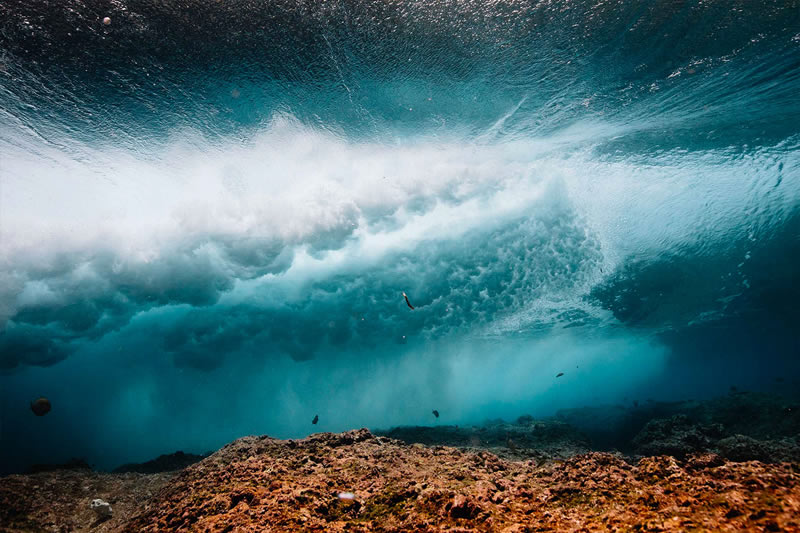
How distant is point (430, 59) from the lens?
677 cm

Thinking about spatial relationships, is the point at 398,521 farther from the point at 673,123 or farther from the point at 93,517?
the point at 673,123

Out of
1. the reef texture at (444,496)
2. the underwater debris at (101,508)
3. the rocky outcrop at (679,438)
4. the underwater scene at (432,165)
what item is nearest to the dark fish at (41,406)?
the underwater scene at (432,165)

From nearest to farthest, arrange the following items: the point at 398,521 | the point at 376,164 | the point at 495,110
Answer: the point at 398,521 < the point at 495,110 < the point at 376,164

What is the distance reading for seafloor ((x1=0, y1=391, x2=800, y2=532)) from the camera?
2.06 metres

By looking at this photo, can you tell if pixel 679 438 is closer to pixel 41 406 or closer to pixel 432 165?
pixel 432 165

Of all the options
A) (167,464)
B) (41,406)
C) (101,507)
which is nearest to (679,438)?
(101,507)

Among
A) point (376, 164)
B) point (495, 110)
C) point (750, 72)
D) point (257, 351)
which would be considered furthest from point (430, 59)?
point (257, 351)

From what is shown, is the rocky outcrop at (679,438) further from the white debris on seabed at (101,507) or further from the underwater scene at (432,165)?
the white debris on seabed at (101,507)

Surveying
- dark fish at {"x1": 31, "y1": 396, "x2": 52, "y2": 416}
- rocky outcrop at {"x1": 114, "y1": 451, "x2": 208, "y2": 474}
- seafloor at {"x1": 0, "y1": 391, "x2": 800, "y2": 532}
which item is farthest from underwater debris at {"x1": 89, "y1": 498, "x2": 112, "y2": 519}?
dark fish at {"x1": 31, "y1": 396, "x2": 52, "y2": 416}

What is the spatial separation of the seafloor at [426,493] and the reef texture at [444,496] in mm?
13

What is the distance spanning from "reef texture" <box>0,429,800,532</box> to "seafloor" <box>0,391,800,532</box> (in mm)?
13

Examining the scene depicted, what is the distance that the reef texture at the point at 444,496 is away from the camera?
2014mm

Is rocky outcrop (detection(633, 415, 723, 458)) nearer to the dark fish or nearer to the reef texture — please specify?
the reef texture

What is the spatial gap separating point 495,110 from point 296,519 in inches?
400
